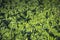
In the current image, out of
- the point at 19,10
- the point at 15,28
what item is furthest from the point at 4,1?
Result: the point at 15,28

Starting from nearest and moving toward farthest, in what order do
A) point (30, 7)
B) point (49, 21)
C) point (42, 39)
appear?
point (42, 39) < point (49, 21) < point (30, 7)

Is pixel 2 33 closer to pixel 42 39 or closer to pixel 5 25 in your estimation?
pixel 5 25

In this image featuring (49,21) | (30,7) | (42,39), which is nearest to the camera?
(42,39)

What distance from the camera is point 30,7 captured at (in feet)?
3.81

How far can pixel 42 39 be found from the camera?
0.95 metres

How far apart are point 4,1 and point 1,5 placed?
0.05m

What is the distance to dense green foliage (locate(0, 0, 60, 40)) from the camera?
0.98 meters

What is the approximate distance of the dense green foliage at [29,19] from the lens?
38.5 inches

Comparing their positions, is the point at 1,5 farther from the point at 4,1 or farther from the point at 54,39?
the point at 54,39

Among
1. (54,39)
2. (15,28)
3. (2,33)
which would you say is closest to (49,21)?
(54,39)

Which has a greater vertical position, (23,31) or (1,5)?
(1,5)

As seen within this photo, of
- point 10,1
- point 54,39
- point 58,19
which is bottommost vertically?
point 54,39

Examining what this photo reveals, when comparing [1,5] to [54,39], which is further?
[1,5]

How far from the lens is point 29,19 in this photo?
1080 mm
